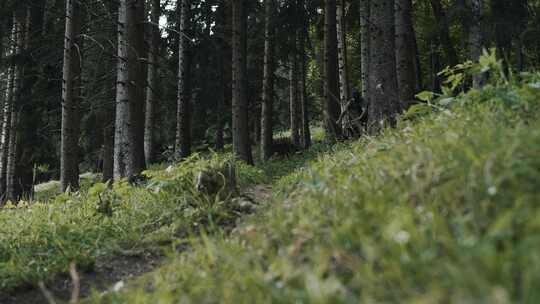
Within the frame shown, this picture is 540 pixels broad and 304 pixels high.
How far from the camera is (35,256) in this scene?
13.5ft

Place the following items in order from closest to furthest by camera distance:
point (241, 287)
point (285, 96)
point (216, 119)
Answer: point (241, 287) < point (216, 119) < point (285, 96)

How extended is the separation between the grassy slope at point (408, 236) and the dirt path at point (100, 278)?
0.80 m

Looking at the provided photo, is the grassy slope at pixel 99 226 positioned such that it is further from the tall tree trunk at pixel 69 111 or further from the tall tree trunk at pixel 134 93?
the tall tree trunk at pixel 69 111

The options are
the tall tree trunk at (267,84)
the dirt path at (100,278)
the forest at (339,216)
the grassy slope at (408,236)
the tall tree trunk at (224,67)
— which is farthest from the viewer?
the tall tree trunk at (224,67)

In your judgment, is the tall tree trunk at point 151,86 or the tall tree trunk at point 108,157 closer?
the tall tree trunk at point 108,157

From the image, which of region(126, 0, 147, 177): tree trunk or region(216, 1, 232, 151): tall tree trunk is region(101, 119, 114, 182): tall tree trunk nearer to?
region(216, 1, 232, 151): tall tree trunk

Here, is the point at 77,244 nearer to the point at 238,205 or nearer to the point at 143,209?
the point at 143,209

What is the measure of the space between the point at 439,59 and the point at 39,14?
21.2 m

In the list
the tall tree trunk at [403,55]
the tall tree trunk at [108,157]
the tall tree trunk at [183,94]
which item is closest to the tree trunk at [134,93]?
the tall tree trunk at [403,55]

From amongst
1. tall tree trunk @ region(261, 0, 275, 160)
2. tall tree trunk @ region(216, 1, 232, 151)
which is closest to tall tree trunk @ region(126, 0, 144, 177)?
tall tree trunk @ region(261, 0, 275, 160)

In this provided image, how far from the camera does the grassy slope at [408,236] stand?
58.5 inches

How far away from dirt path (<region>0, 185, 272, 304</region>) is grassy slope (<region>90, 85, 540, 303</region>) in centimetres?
80

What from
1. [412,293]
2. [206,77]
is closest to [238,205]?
[412,293]

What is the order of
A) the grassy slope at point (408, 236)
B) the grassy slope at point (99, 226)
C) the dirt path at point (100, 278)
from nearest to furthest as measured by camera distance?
the grassy slope at point (408, 236) < the dirt path at point (100, 278) < the grassy slope at point (99, 226)
